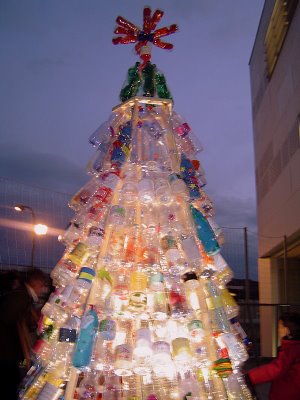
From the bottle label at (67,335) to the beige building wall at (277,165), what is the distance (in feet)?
27.1

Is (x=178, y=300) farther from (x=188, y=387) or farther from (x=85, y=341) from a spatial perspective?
(x=85, y=341)

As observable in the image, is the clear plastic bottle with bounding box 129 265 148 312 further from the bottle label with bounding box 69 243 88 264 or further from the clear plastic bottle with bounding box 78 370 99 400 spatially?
the clear plastic bottle with bounding box 78 370 99 400

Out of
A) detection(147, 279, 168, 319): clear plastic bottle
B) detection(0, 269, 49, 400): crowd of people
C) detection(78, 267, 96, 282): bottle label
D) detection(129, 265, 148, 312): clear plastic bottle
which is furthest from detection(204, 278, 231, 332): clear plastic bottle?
detection(0, 269, 49, 400): crowd of people

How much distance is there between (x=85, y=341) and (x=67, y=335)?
6.3 inches

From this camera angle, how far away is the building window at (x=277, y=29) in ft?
39.4

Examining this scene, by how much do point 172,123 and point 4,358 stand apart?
2.61 m

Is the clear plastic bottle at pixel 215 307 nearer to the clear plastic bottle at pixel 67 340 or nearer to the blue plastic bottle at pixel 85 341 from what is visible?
the blue plastic bottle at pixel 85 341

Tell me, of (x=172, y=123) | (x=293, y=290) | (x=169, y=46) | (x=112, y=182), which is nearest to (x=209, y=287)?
(x=112, y=182)

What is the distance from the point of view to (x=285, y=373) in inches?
131

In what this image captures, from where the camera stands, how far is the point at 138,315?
3594 millimetres

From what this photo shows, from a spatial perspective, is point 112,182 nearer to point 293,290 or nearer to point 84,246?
point 84,246

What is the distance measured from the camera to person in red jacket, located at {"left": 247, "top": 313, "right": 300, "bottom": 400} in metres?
3.27

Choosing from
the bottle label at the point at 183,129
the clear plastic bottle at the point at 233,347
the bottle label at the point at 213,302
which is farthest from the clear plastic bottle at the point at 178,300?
the bottle label at the point at 183,129

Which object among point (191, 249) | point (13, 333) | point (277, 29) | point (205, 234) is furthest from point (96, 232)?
point (277, 29)
